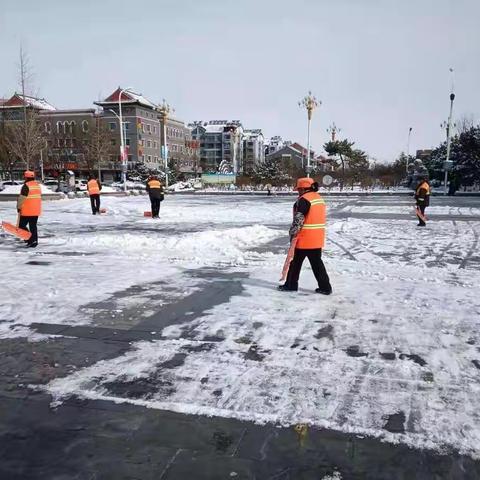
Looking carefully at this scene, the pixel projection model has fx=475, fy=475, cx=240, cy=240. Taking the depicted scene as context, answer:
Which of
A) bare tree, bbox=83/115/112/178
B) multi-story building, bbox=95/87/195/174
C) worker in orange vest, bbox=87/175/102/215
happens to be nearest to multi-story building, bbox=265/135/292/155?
multi-story building, bbox=95/87/195/174

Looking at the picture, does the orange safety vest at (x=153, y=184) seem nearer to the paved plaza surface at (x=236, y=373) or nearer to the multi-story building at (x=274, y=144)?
the paved plaza surface at (x=236, y=373)

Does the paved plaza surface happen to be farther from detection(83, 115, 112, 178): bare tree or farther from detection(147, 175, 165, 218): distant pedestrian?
detection(83, 115, 112, 178): bare tree

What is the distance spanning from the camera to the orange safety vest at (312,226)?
6.32m

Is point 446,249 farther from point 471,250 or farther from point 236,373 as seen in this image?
point 236,373

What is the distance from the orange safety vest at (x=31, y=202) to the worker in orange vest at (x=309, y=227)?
6787 millimetres

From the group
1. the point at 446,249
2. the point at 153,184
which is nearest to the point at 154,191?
the point at 153,184

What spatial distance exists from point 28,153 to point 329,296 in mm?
28064

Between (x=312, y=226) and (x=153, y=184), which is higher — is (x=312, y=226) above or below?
below

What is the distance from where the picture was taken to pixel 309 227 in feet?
20.7

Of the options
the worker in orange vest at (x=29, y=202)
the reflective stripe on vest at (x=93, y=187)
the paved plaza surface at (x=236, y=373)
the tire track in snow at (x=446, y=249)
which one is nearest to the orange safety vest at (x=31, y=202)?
the worker in orange vest at (x=29, y=202)

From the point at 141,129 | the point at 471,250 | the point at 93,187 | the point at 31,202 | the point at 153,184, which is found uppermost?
the point at 141,129

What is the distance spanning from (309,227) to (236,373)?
2853mm

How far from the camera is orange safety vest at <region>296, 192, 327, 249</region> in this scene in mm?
6316

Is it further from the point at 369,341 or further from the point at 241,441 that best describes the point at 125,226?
the point at 241,441
